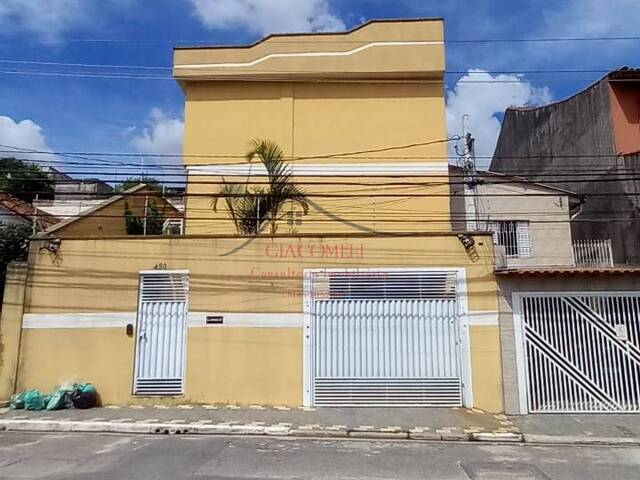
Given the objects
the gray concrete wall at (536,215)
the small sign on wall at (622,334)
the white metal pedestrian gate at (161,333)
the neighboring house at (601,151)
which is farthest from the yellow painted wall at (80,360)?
the neighboring house at (601,151)

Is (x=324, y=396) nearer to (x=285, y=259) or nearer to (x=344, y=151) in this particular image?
(x=285, y=259)

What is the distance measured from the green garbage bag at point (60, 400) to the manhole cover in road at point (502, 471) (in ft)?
26.2

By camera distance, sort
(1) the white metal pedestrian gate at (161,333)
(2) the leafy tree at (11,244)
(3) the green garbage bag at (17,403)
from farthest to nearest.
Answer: (2) the leafy tree at (11,244), (1) the white metal pedestrian gate at (161,333), (3) the green garbage bag at (17,403)

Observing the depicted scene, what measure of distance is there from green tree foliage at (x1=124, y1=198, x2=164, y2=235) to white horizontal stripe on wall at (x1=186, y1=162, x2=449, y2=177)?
7.05 ft

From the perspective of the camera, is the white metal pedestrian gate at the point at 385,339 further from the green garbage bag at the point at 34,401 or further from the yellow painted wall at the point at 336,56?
the yellow painted wall at the point at 336,56

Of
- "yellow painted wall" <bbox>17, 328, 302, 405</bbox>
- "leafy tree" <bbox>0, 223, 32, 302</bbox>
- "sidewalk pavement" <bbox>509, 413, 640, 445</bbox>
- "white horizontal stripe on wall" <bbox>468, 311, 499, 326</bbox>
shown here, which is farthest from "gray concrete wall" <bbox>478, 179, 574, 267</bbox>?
"leafy tree" <bbox>0, 223, 32, 302</bbox>

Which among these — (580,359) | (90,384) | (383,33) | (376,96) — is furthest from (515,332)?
(383,33)

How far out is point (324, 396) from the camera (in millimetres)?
10992

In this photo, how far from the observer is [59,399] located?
35.5 feet

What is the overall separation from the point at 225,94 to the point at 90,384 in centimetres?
1130

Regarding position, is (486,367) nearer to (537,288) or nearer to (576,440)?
(537,288)

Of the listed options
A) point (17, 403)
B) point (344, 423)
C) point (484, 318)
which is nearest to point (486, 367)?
point (484, 318)

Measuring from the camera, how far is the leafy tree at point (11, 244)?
13883 mm

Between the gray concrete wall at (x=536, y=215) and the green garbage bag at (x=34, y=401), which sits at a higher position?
the gray concrete wall at (x=536, y=215)
